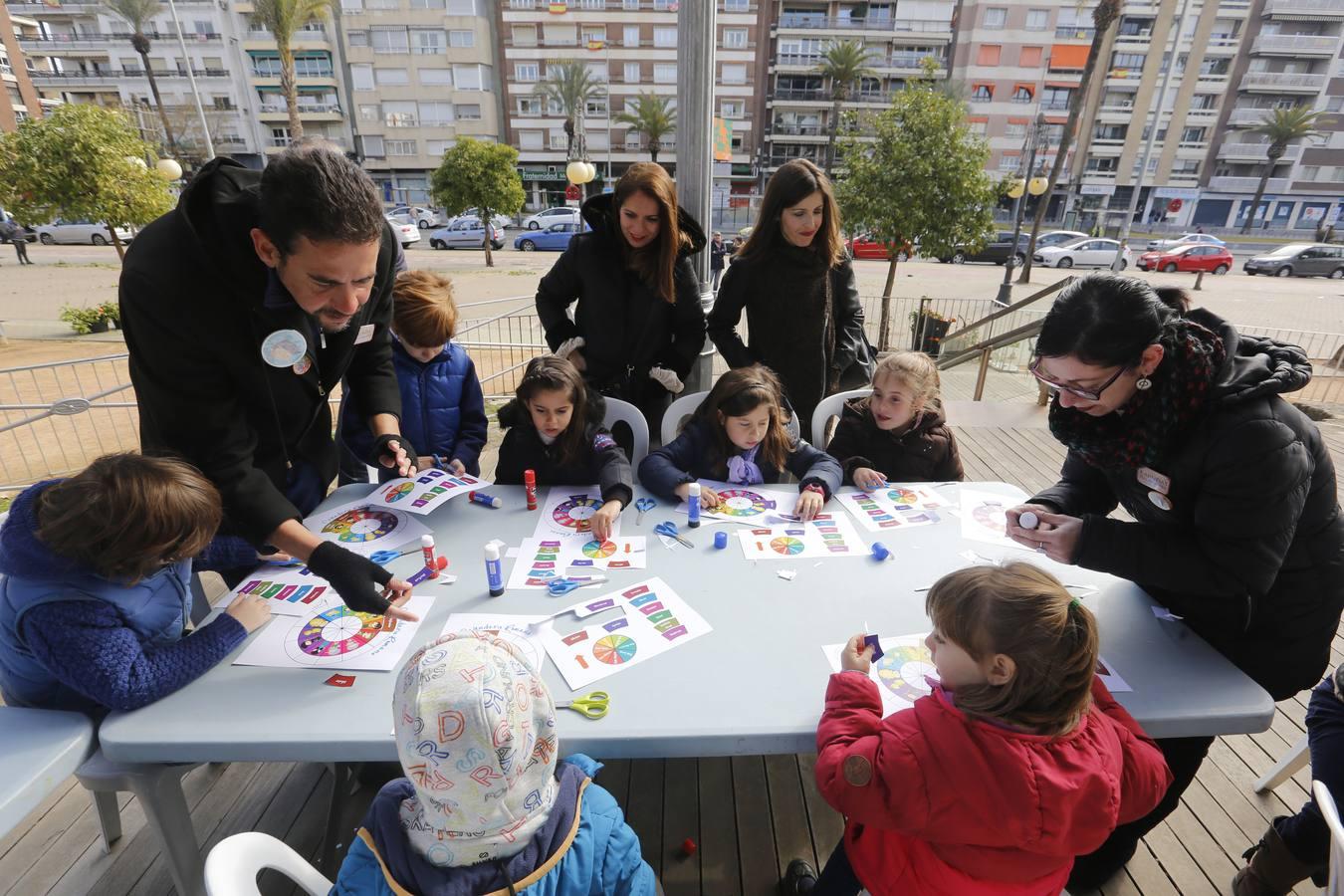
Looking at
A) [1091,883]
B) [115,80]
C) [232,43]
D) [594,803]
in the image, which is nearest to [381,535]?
[594,803]

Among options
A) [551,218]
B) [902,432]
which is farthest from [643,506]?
[551,218]

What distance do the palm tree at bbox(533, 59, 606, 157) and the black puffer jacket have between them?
31.0m

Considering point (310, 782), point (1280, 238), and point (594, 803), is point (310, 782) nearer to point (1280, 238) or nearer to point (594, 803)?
point (594, 803)

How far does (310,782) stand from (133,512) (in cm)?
132

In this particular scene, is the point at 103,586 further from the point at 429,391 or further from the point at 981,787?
the point at 981,787

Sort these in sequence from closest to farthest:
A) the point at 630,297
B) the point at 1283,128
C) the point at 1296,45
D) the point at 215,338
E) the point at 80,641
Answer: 1. the point at 80,641
2. the point at 215,338
3. the point at 630,297
4. the point at 1283,128
5. the point at 1296,45

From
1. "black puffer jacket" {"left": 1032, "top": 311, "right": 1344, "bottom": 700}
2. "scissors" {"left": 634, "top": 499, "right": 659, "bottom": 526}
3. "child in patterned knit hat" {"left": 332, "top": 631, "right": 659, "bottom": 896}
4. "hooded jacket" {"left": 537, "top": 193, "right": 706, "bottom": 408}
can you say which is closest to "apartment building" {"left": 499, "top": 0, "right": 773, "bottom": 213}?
"hooded jacket" {"left": 537, "top": 193, "right": 706, "bottom": 408}

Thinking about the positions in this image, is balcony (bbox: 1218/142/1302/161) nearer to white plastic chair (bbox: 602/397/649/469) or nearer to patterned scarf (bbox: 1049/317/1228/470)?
white plastic chair (bbox: 602/397/649/469)

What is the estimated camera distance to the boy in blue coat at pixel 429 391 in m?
2.82

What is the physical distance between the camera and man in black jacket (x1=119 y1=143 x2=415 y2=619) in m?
1.45

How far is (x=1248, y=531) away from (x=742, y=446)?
1609 millimetres

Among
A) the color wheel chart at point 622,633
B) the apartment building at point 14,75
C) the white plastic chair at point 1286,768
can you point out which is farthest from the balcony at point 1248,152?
the apartment building at point 14,75

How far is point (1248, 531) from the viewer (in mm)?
1448

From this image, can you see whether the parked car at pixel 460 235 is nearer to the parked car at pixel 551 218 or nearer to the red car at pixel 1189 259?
the parked car at pixel 551 218
